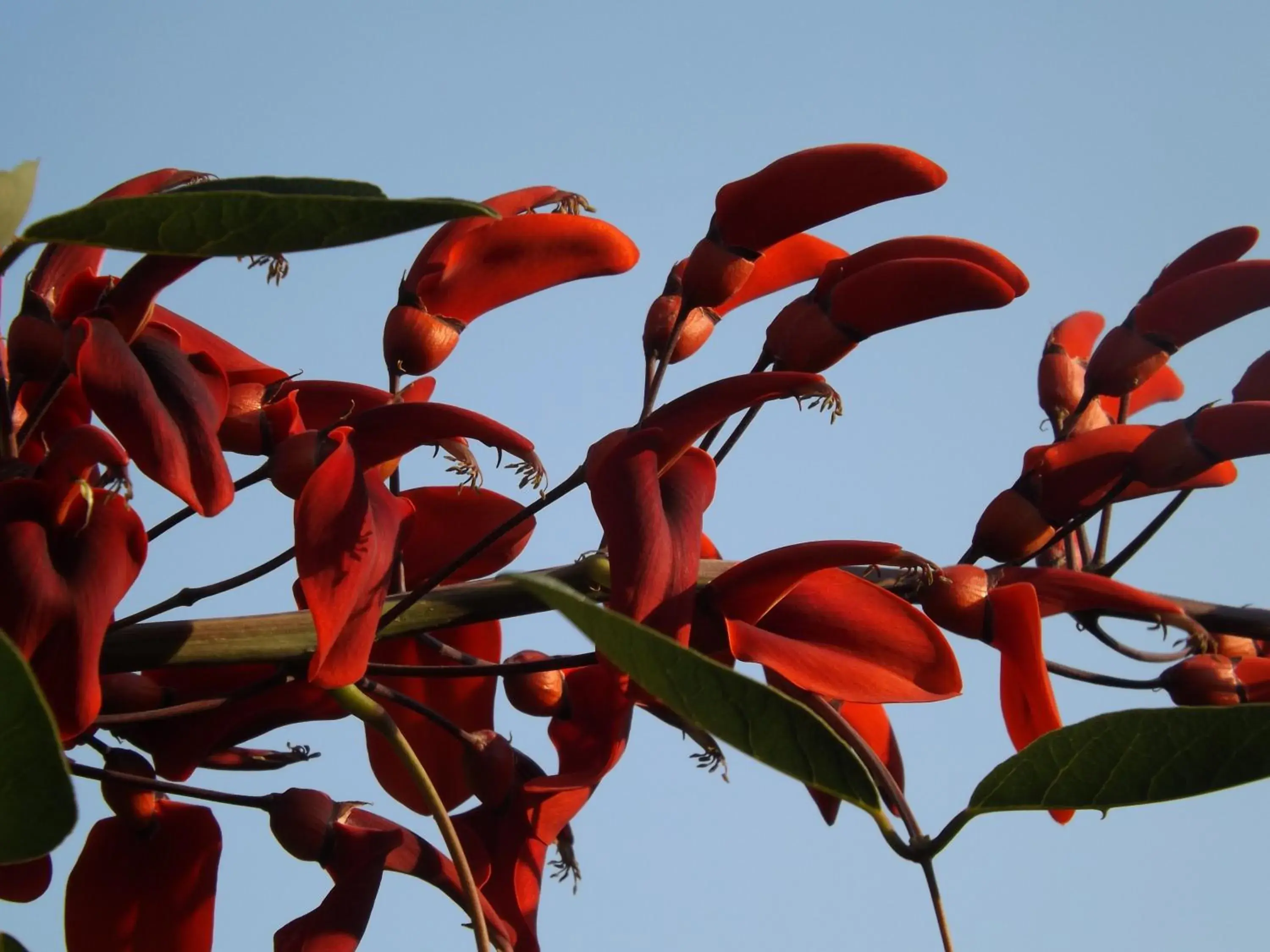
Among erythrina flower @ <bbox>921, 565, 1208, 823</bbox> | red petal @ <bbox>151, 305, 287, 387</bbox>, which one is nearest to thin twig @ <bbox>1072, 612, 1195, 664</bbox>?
erythrina flower @ <bbox>921, 565, 1208, 823</bbox>

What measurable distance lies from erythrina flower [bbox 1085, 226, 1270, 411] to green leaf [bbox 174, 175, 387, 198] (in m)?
0.65

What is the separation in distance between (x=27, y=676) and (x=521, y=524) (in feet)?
1.40

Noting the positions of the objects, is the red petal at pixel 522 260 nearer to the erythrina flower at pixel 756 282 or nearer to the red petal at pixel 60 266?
the erythrina flower at pixel 756 282

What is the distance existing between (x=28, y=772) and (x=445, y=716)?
16.5 inches

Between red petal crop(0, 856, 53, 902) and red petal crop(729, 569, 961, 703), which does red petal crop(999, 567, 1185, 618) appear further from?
red petal crop(0, 856, 53, 902)

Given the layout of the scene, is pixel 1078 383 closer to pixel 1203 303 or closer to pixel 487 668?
pixel 1203 303

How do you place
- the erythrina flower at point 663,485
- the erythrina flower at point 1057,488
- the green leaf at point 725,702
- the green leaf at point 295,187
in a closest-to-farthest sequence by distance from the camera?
the green leaf at point 725,702 < the green leaf at point 295,187 < the erythrina flower at point 663,485 < the erythrina flower at point 1057,488

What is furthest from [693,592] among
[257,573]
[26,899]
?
[26,899]

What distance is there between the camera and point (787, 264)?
1051 mm

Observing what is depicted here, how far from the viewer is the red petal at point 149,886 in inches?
31.7

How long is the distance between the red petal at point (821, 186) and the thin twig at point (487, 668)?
0.99ft

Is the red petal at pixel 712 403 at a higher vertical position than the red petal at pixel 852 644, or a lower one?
higher

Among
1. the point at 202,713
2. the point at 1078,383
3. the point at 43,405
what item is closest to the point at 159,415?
the point at 43,405

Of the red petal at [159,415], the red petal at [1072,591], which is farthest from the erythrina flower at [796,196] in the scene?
the red petal at [159,415]
